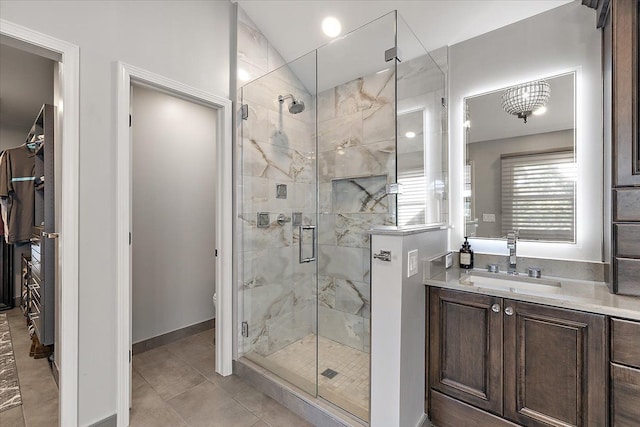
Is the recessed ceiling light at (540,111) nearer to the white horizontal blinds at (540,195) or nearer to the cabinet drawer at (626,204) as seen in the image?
the white horizontal blinds at (540,195)

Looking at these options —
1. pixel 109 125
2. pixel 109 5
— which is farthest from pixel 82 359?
pixel 109 5

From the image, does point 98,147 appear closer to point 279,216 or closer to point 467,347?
point 279,216

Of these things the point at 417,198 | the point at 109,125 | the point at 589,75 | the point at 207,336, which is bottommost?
the point at 207,336

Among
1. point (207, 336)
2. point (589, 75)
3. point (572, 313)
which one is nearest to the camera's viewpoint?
point (572, 313)

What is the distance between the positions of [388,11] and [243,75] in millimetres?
1221

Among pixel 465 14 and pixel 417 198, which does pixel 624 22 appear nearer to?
pixel 465 14

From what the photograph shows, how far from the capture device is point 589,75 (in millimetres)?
1825

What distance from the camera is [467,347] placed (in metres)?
1.65

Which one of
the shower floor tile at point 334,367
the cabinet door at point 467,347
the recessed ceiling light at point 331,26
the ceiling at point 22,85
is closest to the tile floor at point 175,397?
the shower floor tile at point 334,367

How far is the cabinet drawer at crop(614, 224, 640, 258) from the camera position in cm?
147

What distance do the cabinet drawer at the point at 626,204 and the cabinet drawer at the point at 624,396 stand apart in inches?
28.4

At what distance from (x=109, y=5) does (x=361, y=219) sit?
2.25 m

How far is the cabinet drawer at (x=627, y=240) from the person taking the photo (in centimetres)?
147

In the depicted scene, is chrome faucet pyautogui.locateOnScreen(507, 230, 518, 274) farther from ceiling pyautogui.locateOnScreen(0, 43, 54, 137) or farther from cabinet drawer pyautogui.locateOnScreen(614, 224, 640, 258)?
ceiling pyautogui.locateOnScreen(0, 43, 54, 137)
